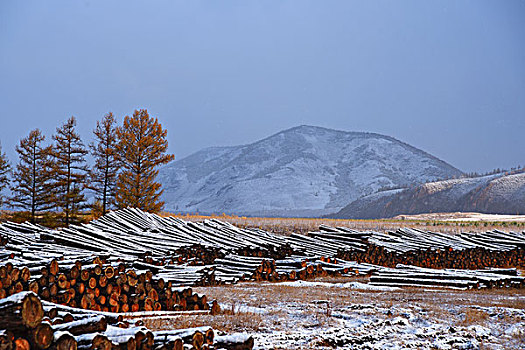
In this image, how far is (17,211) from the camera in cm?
3497

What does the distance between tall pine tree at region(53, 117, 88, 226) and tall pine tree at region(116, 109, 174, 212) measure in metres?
2.91

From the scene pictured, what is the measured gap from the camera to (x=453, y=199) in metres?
76.2

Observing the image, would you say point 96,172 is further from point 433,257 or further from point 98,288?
point 98,288

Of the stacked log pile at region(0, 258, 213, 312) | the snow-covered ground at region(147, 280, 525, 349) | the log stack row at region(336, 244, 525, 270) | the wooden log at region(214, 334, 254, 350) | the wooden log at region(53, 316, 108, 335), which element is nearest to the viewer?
the wooden log at region(53, 316, 108, 335)

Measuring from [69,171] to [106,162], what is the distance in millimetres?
2684

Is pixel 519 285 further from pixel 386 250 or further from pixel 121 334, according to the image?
pixel 121 334

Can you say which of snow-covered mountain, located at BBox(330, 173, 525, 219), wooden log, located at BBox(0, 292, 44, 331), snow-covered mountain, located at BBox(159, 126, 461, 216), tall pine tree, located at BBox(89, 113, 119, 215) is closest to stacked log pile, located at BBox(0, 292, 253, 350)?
wooden log, located at BBox(0, 292, 44, 331)

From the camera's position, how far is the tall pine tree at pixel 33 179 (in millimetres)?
31641

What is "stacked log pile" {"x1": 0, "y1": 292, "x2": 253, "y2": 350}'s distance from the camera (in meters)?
3.42

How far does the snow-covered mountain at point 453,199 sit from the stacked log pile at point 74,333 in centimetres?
6931

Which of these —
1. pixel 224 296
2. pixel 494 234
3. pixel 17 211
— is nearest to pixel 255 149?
pixel 17 211

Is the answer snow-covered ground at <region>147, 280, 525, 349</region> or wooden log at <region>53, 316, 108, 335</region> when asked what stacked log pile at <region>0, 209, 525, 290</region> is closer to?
snow-covered ground at <region>147, 280, 525, 349</region>

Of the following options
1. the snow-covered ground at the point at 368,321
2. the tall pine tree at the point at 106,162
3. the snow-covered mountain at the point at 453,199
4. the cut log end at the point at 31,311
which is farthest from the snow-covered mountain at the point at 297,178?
the cut log end at the point at 31,311

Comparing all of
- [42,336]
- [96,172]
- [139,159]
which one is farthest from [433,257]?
[96,172]
